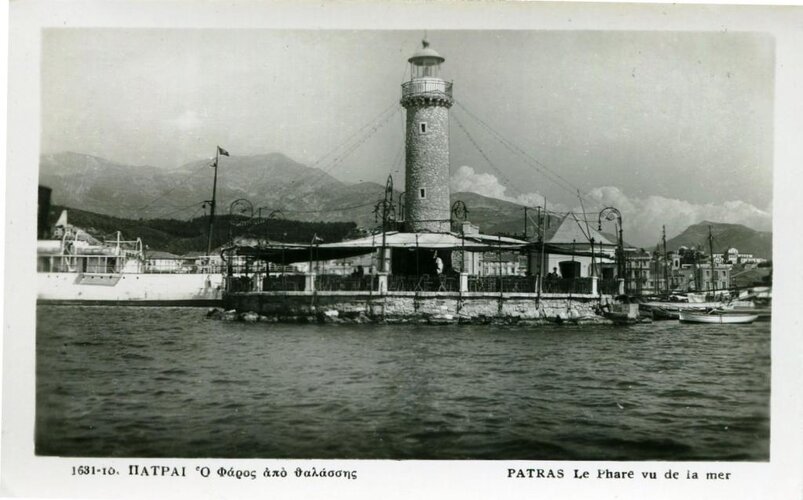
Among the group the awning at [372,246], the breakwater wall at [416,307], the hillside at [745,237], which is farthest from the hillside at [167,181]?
the hillside at [745,237]

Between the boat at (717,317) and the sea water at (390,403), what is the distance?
35.6 feet

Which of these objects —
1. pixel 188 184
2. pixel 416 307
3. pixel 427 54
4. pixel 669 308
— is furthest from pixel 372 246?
pixel 669 308

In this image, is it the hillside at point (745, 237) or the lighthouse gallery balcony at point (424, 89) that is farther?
the lighthouse gallery balcony at point (424, 89)

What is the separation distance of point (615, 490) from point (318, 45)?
8.70 m

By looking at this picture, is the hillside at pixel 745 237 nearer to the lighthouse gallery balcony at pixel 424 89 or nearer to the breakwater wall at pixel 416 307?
the breakwater wall at pixel 416 307

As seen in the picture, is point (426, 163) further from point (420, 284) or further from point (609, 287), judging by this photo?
point (609, 287)

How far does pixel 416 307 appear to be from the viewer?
73.7ft

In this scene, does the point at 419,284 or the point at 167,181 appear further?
the point at 419,284

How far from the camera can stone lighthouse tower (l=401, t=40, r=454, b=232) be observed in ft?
87.0

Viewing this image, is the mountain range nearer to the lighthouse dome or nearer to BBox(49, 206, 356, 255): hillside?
BBox(49, 206, 356, 255): hillside

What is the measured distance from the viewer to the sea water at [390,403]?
1020cm

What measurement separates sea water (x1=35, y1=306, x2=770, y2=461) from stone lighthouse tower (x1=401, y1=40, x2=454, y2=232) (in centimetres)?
1200

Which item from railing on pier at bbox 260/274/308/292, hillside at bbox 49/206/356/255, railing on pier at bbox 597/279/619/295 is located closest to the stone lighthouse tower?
railing on pier at bbox 260/274/308/292

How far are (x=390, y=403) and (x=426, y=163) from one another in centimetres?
1687
